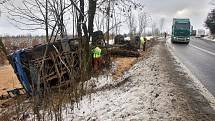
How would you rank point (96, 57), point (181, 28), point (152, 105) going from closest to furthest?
point (152, 105), point (96, 57), point (181, 28)

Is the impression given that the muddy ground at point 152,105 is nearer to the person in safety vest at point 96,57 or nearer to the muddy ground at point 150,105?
the muddy ground at point 150,105

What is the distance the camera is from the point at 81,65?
33.9ft

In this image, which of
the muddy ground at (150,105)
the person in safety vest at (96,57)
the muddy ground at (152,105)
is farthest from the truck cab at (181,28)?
the muddy ground at (152,105)

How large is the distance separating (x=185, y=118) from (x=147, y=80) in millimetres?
4989

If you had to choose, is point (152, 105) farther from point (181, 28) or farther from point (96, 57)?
point (181, 28)

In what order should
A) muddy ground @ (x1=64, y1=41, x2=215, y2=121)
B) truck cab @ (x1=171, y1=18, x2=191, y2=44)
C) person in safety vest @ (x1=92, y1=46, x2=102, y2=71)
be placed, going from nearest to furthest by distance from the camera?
1. muddy ground @ (x1=64, y1=41, x2=215, y2=121)
2. person in safety vest @ (x1=92, y1=46, x2=102, y2=71)
3. truck cab @ (x1=171, y1=18, x2=191, y2=44)

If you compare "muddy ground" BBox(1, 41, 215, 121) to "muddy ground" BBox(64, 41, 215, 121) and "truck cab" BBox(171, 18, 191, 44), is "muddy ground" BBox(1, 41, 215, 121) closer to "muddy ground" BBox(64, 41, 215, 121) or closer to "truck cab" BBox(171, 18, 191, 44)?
"muddy ground" BBox(64, 41, 215, 121)

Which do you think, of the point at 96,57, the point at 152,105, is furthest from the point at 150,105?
the point at 96,57

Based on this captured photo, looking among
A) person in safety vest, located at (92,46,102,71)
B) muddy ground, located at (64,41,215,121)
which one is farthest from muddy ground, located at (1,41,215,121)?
person in safety vest, located at (92,46,102,71)

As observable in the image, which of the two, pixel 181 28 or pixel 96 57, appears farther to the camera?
pixel 181 28

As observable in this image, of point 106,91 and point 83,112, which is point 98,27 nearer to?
point 106,91

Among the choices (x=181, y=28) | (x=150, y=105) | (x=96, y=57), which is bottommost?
(x=150, y=105)

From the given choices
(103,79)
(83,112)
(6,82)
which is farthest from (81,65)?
(6,82)

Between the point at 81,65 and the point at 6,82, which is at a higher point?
the point at 81,65
